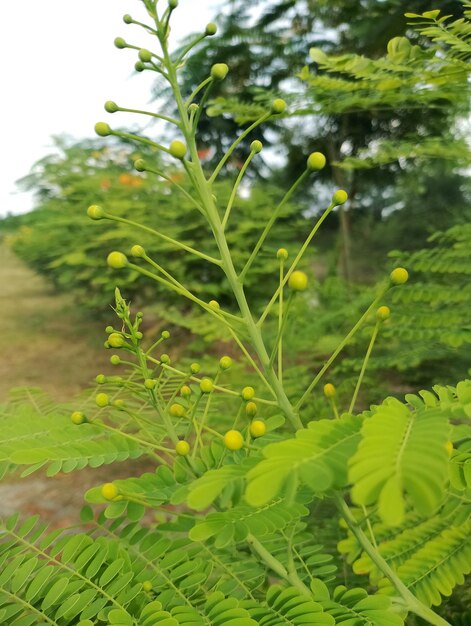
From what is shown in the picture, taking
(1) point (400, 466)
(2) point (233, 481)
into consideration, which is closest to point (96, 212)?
(2) point (233, 481)

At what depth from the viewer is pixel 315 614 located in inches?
29.5

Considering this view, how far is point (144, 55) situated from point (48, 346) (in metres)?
8.04

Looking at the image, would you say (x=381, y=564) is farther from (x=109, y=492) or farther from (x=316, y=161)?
(x=316, y=161)

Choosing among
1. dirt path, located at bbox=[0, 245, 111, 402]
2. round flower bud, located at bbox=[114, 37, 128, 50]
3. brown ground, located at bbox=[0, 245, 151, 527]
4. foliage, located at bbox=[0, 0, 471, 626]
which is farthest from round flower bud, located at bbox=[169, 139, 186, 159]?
dirt path, located at bbox=[0, 245, 111, 402]

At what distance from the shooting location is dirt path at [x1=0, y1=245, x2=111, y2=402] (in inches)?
261

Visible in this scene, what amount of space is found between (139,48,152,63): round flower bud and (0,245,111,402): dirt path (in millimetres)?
5567

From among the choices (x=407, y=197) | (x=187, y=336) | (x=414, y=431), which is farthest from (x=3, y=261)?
(x=414, y=431)

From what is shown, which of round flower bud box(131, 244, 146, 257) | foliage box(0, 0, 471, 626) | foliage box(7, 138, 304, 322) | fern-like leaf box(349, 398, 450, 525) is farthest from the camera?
foliage box(7, 138, 304, 322)

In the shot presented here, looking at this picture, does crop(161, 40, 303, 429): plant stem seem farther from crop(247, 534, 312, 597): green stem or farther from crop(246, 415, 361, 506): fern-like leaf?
crop(247, 534, 312, 597): green stem

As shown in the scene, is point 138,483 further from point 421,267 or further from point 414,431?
point 421,267

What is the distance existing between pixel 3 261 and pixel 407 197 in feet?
45.3

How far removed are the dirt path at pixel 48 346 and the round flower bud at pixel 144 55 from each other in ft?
18.3

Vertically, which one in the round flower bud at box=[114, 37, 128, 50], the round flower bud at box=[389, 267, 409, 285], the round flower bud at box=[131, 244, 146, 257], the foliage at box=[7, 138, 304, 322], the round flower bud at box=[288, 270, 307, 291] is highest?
the round flower bud at box=[114, 37, 128, 50]

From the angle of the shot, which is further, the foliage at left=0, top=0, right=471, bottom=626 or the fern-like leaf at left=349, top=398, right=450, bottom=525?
the foliage at left=0, top=0, right=471, bottom=626
